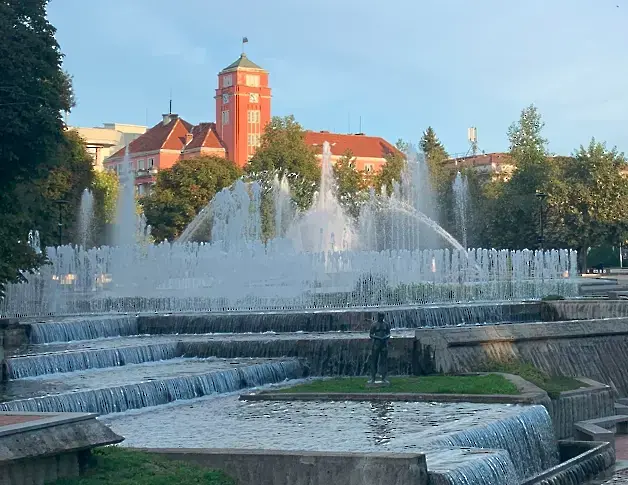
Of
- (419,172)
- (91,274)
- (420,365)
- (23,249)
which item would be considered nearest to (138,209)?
(419,172)

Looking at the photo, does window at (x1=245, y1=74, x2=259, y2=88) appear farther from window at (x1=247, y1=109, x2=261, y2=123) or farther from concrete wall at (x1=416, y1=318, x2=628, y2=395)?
concrete wall at (x1=416, y1=318, x2=628, y2=395)

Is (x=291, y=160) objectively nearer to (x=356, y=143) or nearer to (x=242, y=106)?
(x=242, y=106)

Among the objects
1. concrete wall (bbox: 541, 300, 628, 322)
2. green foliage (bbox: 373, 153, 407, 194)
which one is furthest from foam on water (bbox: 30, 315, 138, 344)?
green foliage (bbox: 373, 153, 407, 194)

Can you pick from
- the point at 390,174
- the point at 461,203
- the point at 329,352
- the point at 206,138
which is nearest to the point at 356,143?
the point at 206,138

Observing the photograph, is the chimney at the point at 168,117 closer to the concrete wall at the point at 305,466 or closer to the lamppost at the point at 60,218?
the lamppost at the point at 60,218

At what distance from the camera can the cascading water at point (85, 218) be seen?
1962 inches

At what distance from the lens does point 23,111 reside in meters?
24.0

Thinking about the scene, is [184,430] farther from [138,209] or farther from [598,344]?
[138,209]

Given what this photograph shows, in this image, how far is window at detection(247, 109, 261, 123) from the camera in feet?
350

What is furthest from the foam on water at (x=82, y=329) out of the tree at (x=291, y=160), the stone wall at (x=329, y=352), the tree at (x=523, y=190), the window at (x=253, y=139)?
the window at (x=253, y=139)

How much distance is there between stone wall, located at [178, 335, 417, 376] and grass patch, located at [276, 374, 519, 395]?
4.26 ft

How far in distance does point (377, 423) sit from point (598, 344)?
34.1 feet

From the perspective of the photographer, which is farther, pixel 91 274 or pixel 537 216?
pixel 537 216

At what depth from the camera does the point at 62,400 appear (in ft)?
56.0
